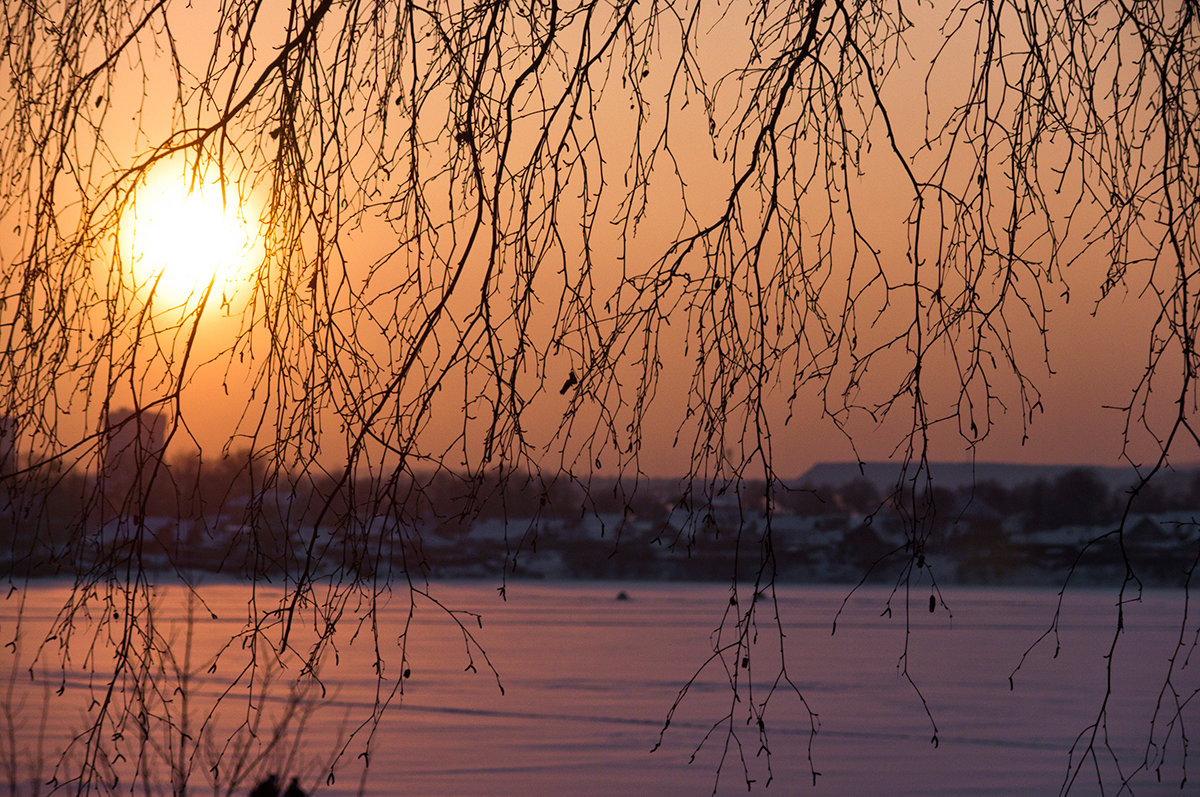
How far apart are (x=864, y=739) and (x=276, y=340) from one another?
54.9ft

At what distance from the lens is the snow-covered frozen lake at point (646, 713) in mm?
15039

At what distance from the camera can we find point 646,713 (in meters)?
19.3

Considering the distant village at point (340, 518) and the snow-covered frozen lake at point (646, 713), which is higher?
the distant village at point (340, 518)

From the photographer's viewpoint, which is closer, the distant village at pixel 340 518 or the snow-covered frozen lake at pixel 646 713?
the distant village at pixel 340 518

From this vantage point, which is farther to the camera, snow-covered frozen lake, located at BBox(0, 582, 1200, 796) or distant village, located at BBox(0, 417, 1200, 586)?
snow-covered frozen lake, located at BBox(0, 582, 1200, 796)

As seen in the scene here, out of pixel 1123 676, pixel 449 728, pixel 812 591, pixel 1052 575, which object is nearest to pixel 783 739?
pixel 449 728

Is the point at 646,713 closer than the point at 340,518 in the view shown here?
No

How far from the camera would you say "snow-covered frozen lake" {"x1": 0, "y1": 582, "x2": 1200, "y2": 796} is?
15039 millimetres

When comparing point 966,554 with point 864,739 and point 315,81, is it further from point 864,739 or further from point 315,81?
point 315,81

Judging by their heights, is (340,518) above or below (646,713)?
above

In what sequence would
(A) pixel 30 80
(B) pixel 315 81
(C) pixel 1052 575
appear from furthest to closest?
(C) pixel 1052 575, (A) pixel 30 80, (B) pixel 315 81

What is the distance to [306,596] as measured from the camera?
203 cm

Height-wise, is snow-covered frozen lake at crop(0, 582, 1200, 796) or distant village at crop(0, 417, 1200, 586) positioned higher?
distant village at crop(0, 417, 1200, 586)

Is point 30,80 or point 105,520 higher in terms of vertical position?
point 30,80
